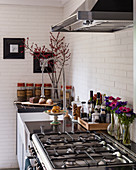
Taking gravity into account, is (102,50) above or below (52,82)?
above

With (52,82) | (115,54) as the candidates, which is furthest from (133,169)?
(52,82)

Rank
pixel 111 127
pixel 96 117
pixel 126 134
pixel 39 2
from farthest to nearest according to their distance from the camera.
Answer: pixel 39 2 → pixel 96 117 → pixel 111 127 → pixel 126 134

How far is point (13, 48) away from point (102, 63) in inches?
98.1

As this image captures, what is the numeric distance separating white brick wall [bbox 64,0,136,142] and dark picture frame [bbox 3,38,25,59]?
0.91 metres

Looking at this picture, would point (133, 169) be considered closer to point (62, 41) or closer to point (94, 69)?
point (94, 69)

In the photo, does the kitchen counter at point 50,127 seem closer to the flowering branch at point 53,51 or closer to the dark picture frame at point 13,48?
the flowering branch at point 53,51

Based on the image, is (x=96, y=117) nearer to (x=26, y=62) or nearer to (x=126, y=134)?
(x=126, y=134)

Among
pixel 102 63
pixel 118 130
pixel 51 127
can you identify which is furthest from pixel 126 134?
pixel 102 63

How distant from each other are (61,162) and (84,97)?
2.43 m

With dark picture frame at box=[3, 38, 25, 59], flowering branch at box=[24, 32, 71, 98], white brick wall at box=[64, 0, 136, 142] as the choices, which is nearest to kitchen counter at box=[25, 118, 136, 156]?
A: white brick wall at box=[64, 0, 136, 142]

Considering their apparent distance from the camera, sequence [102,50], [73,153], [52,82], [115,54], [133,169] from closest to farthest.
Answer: [133,169]
[73,153]
[115,54]
[102,50]
[52,82]

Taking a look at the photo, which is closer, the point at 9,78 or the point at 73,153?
the point at 73,153

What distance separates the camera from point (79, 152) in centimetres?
246

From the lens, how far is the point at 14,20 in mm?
5957
